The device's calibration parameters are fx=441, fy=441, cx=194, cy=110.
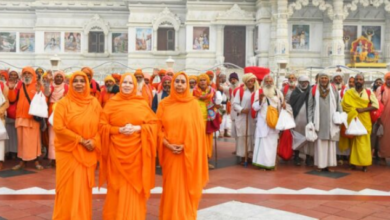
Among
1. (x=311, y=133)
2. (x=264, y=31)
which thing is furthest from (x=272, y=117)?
(x=264, y=31)

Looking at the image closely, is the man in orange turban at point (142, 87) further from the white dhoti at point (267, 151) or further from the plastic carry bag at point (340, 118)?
→ the plastic carry bag at point (340, 118)

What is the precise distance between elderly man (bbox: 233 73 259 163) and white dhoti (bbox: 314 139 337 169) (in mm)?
1475

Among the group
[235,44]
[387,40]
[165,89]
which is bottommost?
[165,89]

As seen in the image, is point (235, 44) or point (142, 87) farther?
point (235, 44)

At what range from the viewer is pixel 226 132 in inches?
555

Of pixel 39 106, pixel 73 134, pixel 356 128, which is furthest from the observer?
pixel 356 128

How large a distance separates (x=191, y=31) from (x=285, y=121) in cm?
1926

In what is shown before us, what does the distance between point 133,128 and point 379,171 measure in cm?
620

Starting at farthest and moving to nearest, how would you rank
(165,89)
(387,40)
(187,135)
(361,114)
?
(387,40), (361,114), (165,89), (187,135)

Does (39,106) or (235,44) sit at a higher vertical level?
(235,44)

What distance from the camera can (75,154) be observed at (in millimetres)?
5004

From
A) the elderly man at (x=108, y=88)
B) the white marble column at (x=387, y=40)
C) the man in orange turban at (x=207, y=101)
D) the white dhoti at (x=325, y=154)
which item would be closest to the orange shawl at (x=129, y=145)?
the elderly man at (x=108, y=88)

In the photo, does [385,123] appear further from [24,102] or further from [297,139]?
[24,102]

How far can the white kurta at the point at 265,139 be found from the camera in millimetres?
8914
